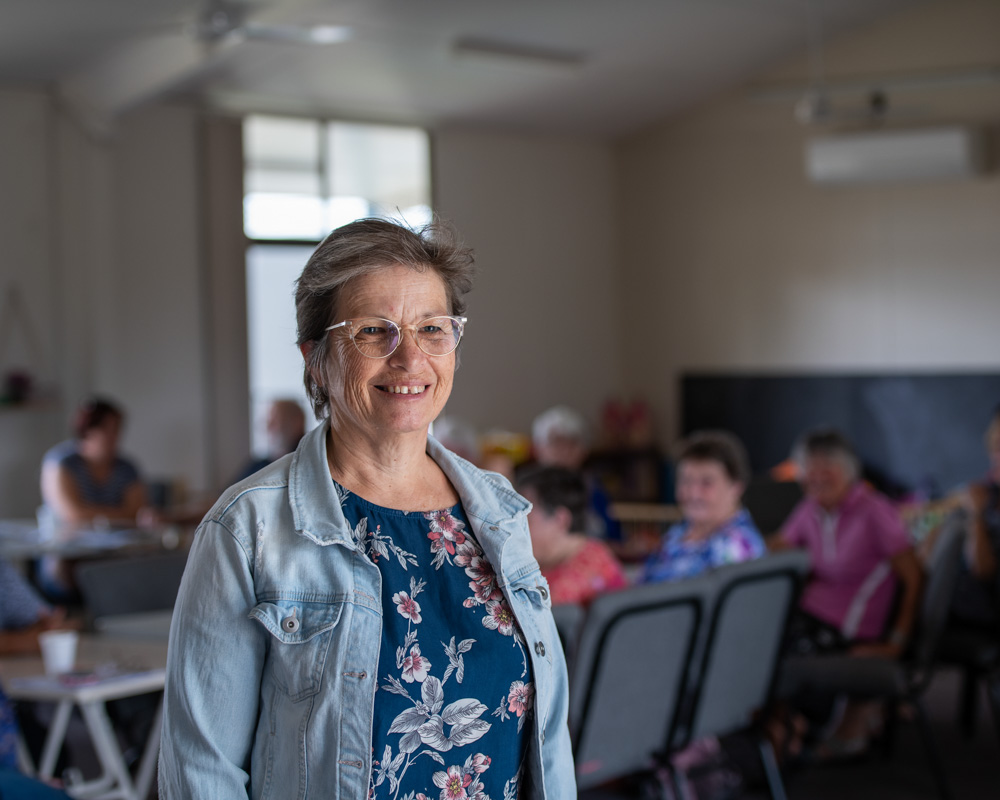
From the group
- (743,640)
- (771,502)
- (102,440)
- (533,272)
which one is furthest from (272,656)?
(533,272)

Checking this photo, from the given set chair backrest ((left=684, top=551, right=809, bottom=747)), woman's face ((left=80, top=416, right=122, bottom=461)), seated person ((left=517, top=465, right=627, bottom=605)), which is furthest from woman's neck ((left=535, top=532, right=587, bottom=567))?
woman's face ((left=80, top=416, right=122, bottom=461))

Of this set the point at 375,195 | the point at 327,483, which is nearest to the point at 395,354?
the point at 327,483

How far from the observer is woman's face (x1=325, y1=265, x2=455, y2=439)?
1.42 metres

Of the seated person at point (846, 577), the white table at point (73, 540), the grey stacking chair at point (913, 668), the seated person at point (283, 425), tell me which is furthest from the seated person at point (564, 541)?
the seated person at point (283, 425)

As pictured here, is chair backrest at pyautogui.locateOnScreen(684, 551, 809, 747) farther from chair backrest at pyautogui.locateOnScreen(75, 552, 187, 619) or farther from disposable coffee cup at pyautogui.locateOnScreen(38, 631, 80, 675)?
chair backrest at pyautogui.locateOnScreen(75, 552, 187, 619)

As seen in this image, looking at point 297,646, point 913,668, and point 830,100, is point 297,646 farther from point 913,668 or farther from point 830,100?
point 830,100

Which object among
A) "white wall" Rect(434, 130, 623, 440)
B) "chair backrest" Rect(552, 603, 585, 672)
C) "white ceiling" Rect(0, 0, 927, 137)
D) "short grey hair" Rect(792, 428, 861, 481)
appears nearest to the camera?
"chair backrest" Rect(552, 603, 585, 672)

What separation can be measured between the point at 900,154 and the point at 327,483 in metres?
6.35

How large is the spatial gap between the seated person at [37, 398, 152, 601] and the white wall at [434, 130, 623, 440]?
3.01m

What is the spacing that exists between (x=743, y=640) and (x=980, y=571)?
1.78 metres

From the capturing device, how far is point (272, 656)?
4.31 feet

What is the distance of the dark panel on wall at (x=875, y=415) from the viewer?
709 cm

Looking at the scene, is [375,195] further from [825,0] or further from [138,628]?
[138,628]

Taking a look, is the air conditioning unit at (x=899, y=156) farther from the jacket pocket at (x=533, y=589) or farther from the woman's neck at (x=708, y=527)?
the jacket pocket at (x=533, y=589)
